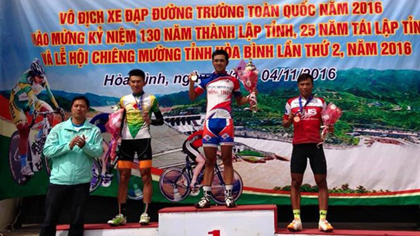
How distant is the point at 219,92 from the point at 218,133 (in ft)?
1.30

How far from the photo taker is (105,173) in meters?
5.69

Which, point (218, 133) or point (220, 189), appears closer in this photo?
point (218, 133)

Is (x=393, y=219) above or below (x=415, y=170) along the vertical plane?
below

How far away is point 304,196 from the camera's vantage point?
5.48m

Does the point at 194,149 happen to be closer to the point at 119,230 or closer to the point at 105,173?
the point at 105,173

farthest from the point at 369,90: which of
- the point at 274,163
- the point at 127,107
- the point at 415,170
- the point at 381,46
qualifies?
the point at 127,107

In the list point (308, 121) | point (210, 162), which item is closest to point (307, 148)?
point (308, 121)

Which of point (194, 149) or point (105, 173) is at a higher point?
point (194, 149)

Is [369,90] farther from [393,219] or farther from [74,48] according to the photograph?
[74,48]

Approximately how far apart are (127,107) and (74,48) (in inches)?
68.6

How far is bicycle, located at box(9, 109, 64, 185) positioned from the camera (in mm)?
5688

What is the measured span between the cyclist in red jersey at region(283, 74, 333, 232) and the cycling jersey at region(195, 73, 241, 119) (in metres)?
0.58

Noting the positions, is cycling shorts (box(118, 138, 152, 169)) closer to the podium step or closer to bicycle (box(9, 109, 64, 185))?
the podium step

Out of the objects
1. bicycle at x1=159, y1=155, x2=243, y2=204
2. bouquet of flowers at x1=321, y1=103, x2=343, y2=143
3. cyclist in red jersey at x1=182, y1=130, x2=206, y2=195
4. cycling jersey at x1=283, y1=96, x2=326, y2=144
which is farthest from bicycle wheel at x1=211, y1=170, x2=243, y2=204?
bouquet of flowers at x1=321, y1=103, x2=343, y2=143
